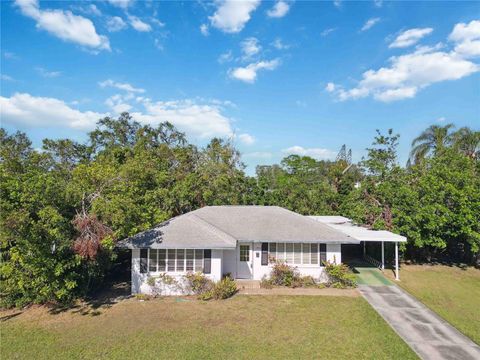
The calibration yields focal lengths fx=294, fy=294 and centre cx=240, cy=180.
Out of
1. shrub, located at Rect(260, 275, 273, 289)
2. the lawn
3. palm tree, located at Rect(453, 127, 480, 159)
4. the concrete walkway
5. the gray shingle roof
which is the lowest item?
the lawn

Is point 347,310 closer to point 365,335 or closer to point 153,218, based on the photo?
point 365,335

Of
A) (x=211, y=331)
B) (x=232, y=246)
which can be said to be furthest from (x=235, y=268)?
(x=211, y=331)

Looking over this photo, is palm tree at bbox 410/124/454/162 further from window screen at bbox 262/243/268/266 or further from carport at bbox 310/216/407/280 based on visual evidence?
window screen at bbox 262/243/268/266

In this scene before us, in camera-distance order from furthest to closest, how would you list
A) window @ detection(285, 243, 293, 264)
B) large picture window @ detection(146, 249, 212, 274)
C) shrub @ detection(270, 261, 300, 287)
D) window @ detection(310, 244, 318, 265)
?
1. window @ detection(285, 243, 293, 264)
2. window @ detection(310, 244, 318, 265)
3. shrub @ detection(270, 261, 300, 287)
4. large picture window @ detection(146, 249, 212, 274)

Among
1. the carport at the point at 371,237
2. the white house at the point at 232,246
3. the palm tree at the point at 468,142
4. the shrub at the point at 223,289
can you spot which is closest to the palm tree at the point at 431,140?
the palm tree at the point at 468,142

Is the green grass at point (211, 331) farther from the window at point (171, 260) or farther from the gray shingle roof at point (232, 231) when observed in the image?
the gray shingle roof at point (232, 231)

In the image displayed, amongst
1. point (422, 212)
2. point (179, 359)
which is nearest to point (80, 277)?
point (179, 359)

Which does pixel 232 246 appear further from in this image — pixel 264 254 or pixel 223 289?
pixel 264 254

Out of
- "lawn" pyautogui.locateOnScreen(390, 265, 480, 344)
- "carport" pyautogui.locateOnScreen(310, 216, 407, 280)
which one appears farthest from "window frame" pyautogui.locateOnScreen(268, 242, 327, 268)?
"lawn" pyautogui.locateOnScreen(390, 265, 480, 344)
